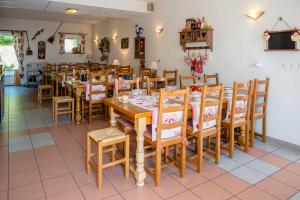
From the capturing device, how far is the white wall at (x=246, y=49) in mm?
3465

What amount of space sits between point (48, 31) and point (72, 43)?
3.68 ft

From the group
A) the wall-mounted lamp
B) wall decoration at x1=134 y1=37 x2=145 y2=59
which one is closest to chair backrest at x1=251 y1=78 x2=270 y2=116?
the wall-mounted lamp

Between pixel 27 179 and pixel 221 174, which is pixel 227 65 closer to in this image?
pixel 221 174

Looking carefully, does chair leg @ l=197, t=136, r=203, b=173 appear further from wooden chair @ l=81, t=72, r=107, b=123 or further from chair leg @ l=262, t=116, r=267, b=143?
wooden chair @ l=81, t=72, r=107, b=123

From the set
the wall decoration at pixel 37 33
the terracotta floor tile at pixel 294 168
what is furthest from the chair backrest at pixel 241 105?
the wall decoration at pixel 37 33

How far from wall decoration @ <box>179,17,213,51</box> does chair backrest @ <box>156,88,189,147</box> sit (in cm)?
259

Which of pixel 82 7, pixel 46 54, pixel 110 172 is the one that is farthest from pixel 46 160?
pixel 46 54

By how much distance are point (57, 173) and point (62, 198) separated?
53cm

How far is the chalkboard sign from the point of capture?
336 cm

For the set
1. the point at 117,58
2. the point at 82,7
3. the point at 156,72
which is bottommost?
the point at 156,72

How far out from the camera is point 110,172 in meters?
2.77

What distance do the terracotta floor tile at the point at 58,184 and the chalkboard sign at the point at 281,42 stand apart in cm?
327

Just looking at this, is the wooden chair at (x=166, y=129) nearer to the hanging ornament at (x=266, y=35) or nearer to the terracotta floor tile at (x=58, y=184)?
the terracotta floor tile at (x=58, y=184)

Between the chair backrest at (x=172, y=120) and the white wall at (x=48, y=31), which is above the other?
the white wall at (x=48, y=31)
